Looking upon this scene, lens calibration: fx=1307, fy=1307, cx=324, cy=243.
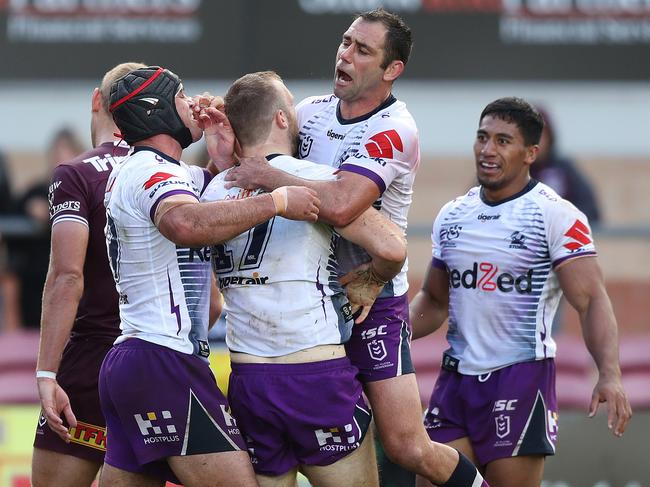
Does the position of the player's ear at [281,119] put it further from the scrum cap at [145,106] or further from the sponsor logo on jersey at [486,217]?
the sponsor logo on jersey at [486,217]

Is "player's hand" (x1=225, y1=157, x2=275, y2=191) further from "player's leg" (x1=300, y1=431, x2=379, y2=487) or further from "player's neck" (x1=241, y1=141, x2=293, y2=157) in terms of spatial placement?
"player's leg" (x1=300, y1=431, x2=379, y2=487)

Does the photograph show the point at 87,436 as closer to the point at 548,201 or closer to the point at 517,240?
the point at 517,240

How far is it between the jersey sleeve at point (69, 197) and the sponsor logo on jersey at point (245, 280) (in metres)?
0.97

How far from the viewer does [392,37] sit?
6.04m

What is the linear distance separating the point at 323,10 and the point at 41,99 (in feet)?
10.5

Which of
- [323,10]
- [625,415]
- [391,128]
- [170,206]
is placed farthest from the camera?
[323,10]

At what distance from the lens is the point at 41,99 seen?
44.9 feet

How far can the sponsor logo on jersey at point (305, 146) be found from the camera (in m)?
6.03

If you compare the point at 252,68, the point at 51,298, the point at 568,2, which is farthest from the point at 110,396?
the point at 568,2

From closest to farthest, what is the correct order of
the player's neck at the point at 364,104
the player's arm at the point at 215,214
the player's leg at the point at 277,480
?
the player's arm at the point at 215,214, the player's leg at the point at 277,480, the player's neck at the point at 364,104

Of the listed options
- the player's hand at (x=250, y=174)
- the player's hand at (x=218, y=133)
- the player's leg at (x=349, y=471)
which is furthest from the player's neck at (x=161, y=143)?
the player's leg at (x=349, y=471)

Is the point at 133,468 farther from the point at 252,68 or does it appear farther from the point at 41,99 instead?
the point at 41,99

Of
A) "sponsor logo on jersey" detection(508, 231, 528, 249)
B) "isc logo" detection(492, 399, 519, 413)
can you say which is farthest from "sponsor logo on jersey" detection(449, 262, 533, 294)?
"isc logo" detection(492, 399, 519, 413)

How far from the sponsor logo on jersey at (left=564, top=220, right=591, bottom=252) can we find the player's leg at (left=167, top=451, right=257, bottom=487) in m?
2.15
